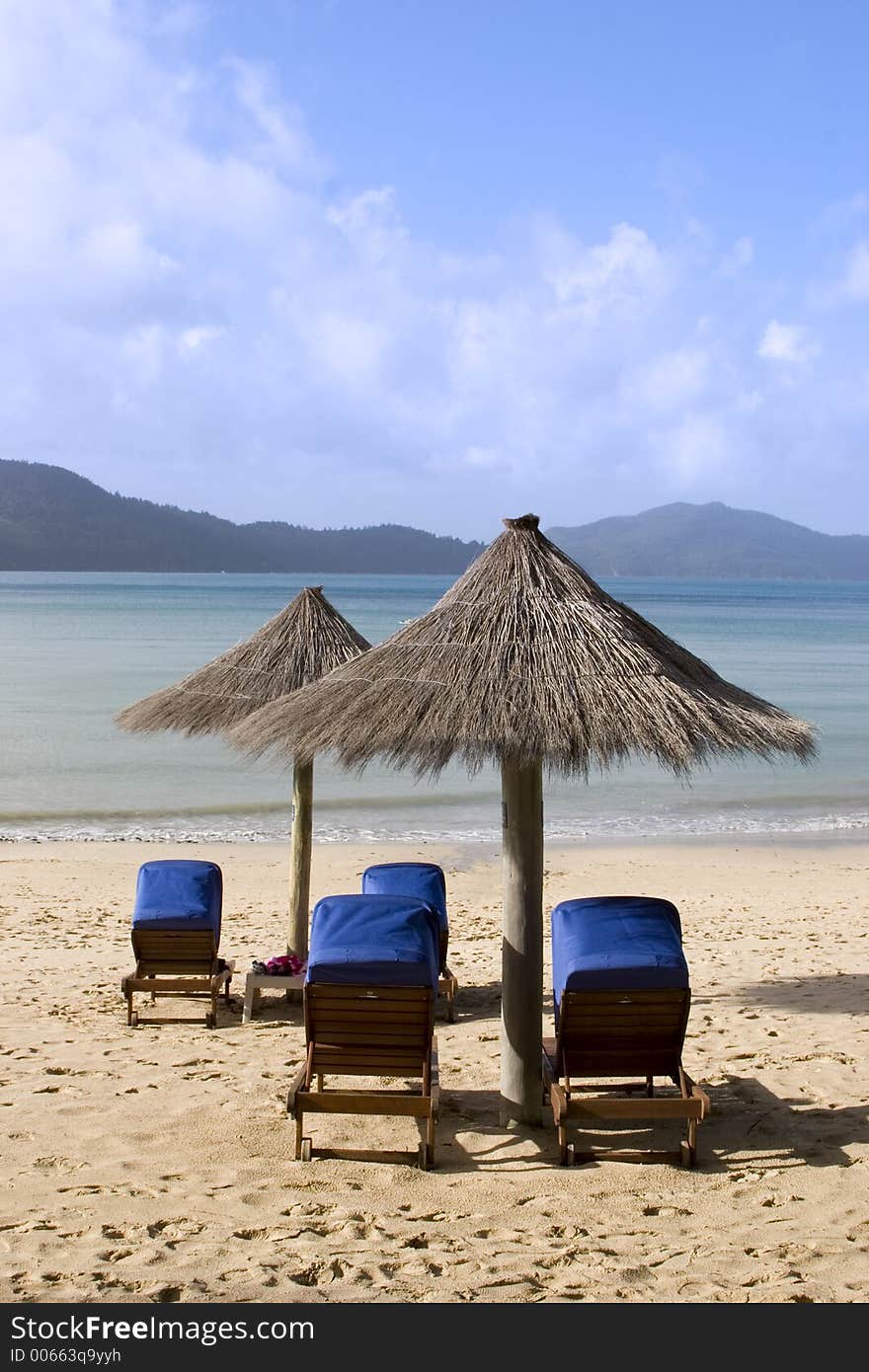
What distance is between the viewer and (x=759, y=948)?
29.9ft

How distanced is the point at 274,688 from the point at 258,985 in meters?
1.75

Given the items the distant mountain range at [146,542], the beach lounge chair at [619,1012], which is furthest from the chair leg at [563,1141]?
the distant mountain range at [146,542]

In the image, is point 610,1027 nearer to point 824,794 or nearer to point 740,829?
point 740,829

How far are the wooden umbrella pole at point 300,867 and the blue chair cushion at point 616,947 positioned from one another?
290cm

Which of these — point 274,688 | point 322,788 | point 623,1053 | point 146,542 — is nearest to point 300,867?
point 274,688

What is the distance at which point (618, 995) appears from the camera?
189 inches

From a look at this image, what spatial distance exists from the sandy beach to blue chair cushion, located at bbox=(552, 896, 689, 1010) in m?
0.72

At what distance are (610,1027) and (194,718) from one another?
3.68m

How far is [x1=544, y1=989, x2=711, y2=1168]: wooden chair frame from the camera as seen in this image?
4.75 metres

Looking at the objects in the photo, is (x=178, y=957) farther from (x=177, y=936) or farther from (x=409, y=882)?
(x=409, y=882)

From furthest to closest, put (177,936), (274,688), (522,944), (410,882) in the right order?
1. (274,688)
2. (177,936)
3. (410,882)
4. (522,944)

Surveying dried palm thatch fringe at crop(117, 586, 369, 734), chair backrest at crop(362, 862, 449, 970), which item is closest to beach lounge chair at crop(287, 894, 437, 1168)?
chair backrest at crop(362, 862, 449, 970)

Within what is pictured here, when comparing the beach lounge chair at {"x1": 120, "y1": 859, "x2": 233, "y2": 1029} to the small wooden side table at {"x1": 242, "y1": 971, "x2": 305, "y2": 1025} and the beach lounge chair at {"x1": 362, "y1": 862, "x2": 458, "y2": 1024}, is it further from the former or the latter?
the beach lounge chair at {"x1": 362, "y1": 862, "x2": 458, "y2": 1024}
